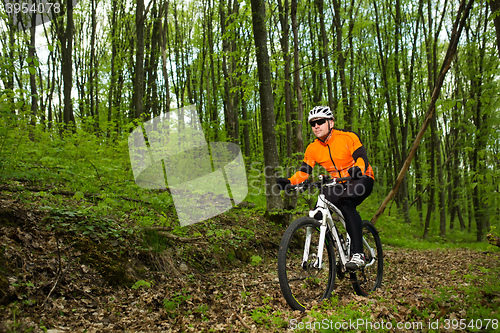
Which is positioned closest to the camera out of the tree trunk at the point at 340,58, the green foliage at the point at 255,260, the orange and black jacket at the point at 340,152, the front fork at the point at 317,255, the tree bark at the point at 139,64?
the front fork at the point at 317,255

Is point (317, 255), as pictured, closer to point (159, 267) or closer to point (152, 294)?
point (152, 294)

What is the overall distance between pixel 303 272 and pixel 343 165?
1.44 metres

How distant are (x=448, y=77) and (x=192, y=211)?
18505mm

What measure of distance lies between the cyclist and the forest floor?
34.4 inches

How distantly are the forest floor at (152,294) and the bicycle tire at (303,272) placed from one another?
188mm

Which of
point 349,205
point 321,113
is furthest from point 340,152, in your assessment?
point 349,205

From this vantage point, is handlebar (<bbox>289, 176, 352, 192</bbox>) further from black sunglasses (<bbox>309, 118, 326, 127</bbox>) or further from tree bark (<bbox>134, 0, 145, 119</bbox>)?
tree bark (<bbox>134, 0, 145, 119</bbox>)

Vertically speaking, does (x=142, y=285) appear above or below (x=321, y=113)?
below

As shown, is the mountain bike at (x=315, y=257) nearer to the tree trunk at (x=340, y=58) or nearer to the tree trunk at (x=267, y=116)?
the tree trunk at (x=267, y=116)

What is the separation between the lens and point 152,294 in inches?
150

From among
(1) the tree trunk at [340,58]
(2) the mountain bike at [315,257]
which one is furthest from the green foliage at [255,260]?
(1) the tree trunk at [340,58]

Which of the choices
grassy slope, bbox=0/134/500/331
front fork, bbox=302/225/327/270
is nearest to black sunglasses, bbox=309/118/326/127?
front fork, bbox=302/225/327/270

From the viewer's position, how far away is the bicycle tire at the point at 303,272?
3223 millimetres

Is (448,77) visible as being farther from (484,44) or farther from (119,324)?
(119,324)
